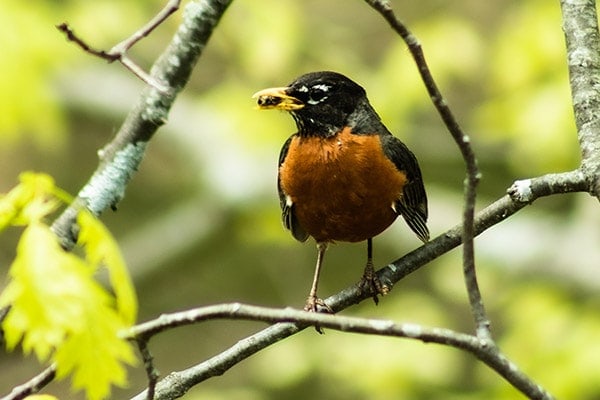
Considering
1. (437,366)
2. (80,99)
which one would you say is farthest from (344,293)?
(80,99)

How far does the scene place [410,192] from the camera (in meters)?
3.01

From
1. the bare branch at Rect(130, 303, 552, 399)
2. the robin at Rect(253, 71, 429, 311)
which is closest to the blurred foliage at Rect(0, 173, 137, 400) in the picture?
the bare branch at Rect(130, 303, 552, 399)

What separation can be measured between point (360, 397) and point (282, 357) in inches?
65.8

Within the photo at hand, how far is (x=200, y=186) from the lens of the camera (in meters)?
5.95

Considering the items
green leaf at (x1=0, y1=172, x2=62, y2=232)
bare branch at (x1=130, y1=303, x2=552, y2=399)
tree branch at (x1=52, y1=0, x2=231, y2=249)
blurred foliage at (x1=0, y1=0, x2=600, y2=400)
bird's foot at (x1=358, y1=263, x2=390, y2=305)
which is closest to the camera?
green leaf at (x1=0, y1=172, x2=62, y2=232)

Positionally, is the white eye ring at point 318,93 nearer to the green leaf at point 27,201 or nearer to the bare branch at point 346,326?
the bare branch at point 346,326

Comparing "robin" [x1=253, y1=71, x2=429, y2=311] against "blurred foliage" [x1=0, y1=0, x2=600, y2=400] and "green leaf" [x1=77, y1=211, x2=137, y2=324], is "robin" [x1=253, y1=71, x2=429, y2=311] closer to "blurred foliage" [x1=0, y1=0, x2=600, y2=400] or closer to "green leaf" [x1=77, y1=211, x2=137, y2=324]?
"green leaf" [x1=77, y1=211, x2=137, y2=324]

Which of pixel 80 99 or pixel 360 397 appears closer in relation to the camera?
pixel 80 99

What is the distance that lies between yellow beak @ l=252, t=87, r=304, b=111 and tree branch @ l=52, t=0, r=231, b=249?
0.48 meters

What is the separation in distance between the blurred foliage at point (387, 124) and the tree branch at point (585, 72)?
2174 mm

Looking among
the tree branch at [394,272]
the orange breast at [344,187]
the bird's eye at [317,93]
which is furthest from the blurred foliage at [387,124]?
the tree branch at [394,272]

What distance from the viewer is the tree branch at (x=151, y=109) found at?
2406mm

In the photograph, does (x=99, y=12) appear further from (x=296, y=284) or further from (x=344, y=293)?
(x=344, y=293)

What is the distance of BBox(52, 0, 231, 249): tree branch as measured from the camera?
241cm
